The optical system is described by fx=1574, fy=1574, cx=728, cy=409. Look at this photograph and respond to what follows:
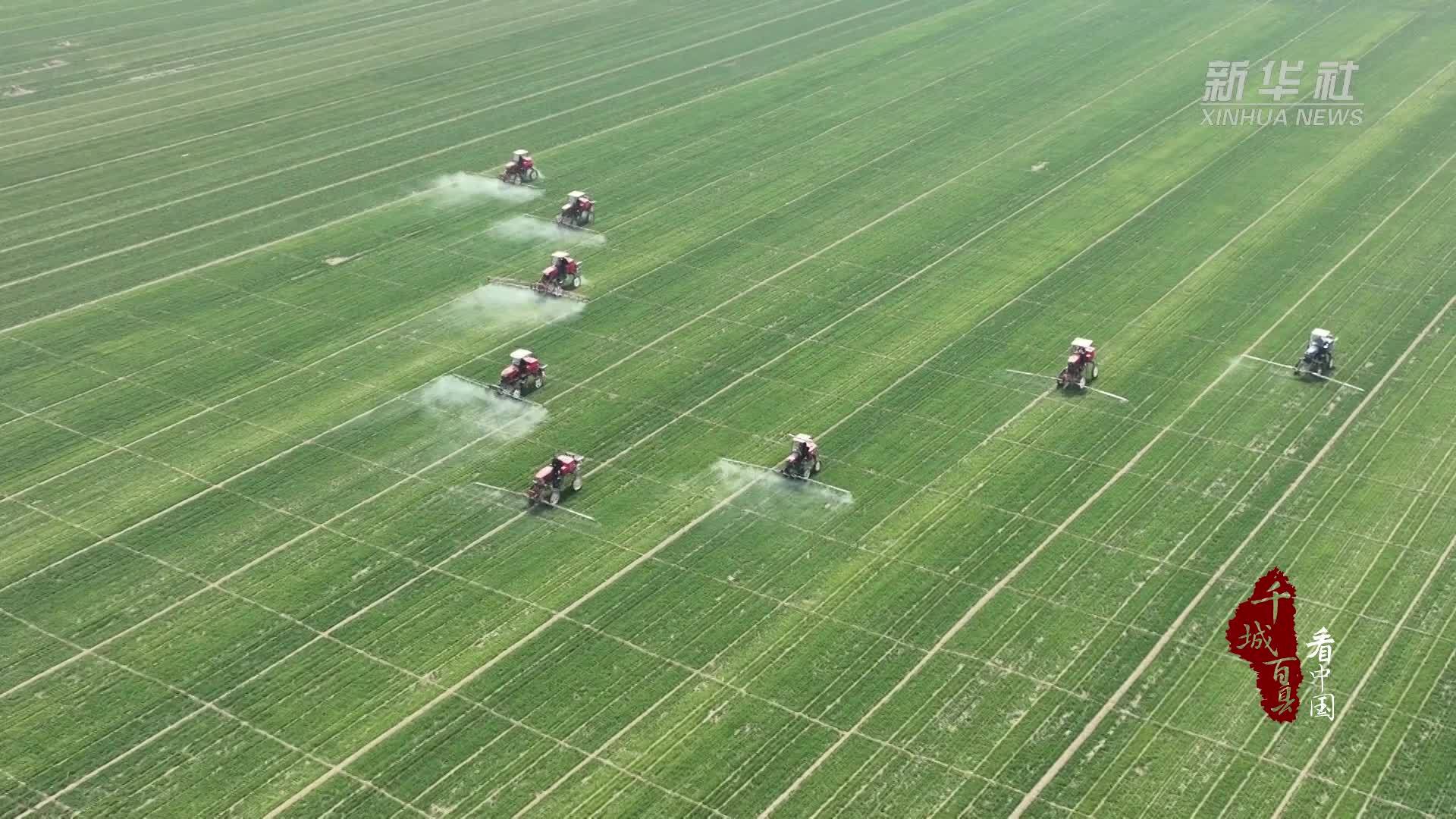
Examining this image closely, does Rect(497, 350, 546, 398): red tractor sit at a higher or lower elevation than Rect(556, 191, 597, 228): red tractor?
lower

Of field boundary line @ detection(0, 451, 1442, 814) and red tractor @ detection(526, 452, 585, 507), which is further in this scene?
red tractor @ detection(526, 452, 585, 507)

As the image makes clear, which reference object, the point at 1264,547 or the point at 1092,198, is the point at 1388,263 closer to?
the point at 1092,198

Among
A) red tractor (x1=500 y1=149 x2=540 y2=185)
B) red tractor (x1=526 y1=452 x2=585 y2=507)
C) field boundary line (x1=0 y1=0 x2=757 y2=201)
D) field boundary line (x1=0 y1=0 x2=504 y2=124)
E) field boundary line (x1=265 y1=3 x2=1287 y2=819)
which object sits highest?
field boundary line (x1=0 y1=0 x2=504 y2=124)

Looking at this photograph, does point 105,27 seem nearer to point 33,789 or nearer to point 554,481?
point 554,481

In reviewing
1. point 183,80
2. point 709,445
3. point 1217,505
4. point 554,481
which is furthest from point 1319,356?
point 183,80

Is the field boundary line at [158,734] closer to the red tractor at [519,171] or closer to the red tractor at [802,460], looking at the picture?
the red tractor at [802,460]

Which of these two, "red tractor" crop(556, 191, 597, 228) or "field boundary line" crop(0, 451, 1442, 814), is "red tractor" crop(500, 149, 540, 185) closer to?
"red tractor" crop(556, 191, 597, 228)

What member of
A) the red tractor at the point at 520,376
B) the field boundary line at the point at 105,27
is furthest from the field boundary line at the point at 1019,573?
the field boundary line at the point at 105,27

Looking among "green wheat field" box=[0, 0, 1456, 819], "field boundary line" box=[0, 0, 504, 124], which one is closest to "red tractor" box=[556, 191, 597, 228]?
"green wheat field" box=[0, 0, 1456, 819]
